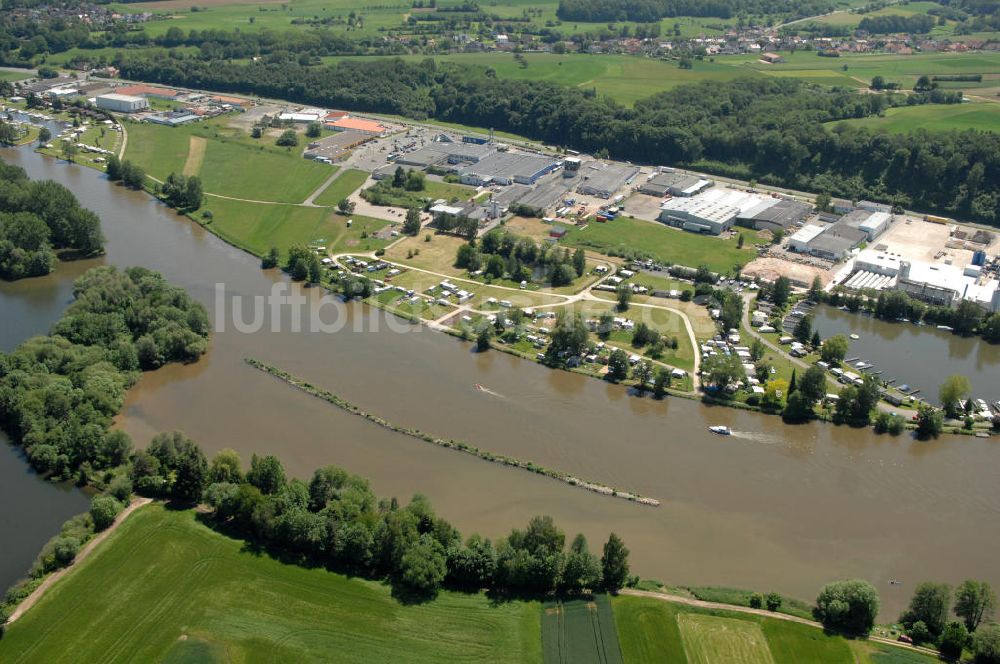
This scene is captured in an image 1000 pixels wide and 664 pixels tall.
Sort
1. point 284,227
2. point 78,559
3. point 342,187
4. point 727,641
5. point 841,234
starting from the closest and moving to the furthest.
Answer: point 727,641
point 78,559
point 841,234
point 284,227
point 342,187

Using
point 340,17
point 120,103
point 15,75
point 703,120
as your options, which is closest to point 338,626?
point 703,120

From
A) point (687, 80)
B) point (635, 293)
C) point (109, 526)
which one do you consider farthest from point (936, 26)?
point (109, 526)

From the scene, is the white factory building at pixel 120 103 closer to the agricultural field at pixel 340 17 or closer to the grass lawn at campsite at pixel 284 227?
the grass lawn at campsite at pixel 284 227

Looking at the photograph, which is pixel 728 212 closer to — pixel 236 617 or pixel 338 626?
pixel 338 626

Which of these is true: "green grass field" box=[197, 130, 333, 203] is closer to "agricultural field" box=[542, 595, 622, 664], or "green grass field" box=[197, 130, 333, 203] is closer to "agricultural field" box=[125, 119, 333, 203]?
"agricultural field" box=[125, 119, 333, 203]

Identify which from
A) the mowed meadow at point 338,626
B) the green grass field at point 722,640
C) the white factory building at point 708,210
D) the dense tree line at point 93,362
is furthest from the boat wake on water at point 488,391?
the white factory building at point 708,210
